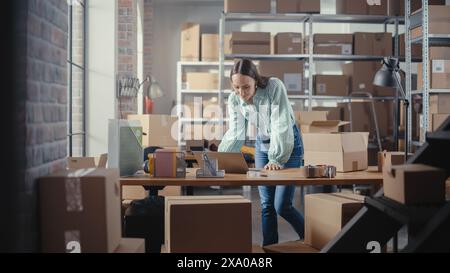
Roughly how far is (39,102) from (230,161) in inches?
60.0

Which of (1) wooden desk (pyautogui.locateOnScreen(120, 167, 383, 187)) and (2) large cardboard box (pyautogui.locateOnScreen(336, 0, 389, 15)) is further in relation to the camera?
(2) large cardboard box (pyautogui.locateOnScreen(336, 0, 389, 15))

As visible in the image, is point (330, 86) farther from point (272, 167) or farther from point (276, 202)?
point (276, 202)

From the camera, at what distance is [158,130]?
582cm

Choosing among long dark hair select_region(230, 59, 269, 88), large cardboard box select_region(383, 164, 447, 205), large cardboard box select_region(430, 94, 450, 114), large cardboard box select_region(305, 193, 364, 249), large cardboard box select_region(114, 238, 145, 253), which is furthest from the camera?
large cardboard box select_region(430, 94, 450, 114)

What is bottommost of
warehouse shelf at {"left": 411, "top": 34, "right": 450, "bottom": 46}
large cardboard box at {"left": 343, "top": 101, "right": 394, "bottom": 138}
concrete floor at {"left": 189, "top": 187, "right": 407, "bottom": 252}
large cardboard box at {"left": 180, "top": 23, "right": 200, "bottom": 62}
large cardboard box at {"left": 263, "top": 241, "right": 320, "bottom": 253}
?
concrete floor at {"left": 189, "top": 187, "right": 407, "bottom": 252}

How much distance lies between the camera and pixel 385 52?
6441mm

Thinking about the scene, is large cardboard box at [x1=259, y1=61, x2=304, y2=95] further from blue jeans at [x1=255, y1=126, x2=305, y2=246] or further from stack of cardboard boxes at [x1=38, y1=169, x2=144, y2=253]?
stack of cardboard boxes at [x1=38, y1=169, x2=144, y2=253]

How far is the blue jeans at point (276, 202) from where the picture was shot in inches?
130

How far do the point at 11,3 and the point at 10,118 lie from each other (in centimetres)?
38

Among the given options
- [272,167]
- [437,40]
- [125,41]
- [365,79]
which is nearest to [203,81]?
[125,41]

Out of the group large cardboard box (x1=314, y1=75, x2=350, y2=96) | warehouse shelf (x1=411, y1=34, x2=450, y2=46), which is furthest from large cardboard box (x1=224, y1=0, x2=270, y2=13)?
warehouse shelf (x1=411, y1=34, x2=450, y2=46)

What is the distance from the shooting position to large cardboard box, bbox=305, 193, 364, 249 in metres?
2.74

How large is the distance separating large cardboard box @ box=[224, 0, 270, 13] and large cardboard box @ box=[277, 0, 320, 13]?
170 millimetres
